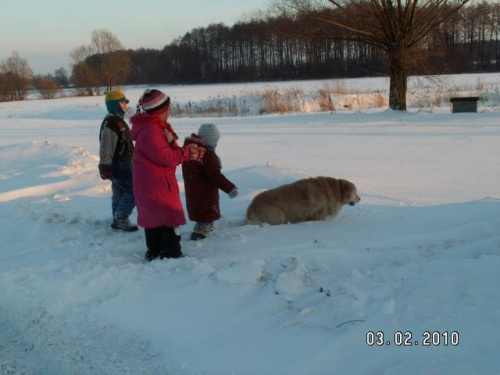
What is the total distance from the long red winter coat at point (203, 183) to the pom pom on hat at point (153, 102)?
698 mm

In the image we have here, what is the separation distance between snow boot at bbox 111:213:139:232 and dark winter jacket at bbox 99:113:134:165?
631 mm

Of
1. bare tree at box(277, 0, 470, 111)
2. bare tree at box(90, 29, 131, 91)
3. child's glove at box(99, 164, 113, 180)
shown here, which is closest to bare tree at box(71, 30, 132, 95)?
bare tree at box(90, 29, 131, 91)

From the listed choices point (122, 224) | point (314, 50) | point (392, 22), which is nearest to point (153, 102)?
point (122, 224)

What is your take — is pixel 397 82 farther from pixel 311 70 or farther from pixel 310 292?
pixel 311 70

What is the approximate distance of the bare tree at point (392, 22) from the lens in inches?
712

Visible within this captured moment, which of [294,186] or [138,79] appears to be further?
[138,79]

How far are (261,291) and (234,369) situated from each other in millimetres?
727

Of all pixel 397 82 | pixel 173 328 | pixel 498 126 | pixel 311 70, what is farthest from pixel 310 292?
pixel 311 70

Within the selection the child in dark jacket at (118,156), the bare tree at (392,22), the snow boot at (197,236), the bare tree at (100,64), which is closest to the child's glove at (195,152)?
the snow boot at (197,236)

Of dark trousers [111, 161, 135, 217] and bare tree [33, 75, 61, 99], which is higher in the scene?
bare tree [33, 75, 61, 99]

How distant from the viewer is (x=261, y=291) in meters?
3.19

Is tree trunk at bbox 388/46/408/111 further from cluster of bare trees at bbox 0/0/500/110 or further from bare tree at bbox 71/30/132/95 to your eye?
bare tree at bbox 71/30/132/95

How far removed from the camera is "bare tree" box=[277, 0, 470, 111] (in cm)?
1809

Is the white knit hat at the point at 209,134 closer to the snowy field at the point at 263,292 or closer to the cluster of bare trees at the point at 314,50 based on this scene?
the snowy field at the point at 263,292
